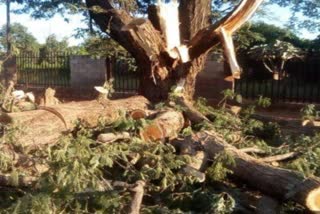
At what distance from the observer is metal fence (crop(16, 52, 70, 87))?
1728 cm

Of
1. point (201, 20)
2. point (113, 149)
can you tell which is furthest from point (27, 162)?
point (201, 20)

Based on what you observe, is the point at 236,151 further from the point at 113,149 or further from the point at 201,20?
the point at 201,20

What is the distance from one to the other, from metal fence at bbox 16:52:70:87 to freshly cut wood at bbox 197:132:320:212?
12686mm

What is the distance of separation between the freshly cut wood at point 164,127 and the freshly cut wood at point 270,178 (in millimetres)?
543

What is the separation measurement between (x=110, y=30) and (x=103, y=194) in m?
4.94

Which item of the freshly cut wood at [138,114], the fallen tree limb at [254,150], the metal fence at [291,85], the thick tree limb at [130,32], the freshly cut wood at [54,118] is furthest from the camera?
the metal fence at [291,85]

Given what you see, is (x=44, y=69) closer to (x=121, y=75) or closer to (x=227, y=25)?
(x=121, y=75)

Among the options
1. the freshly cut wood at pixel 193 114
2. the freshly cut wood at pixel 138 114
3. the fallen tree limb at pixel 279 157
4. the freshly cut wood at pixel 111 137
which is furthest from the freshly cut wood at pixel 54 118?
the fallen tree limb at pixel 279 157

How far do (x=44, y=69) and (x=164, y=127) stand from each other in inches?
520

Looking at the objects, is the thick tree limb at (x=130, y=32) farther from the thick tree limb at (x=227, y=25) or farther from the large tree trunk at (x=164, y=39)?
the thick tree limb at (x=227, y=25)

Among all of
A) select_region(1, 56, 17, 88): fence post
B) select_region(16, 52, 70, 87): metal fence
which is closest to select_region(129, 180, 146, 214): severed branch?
select_region(16, 52, 70, 87): metal fence

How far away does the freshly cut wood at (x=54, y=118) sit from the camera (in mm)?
4961

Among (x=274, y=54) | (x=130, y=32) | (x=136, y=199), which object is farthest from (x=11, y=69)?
(x=136, y=199)

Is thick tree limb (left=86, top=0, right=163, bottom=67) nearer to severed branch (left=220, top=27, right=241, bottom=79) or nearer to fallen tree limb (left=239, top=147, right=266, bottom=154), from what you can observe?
severed branch (left=220, top=27, right=241, bottom=79)
